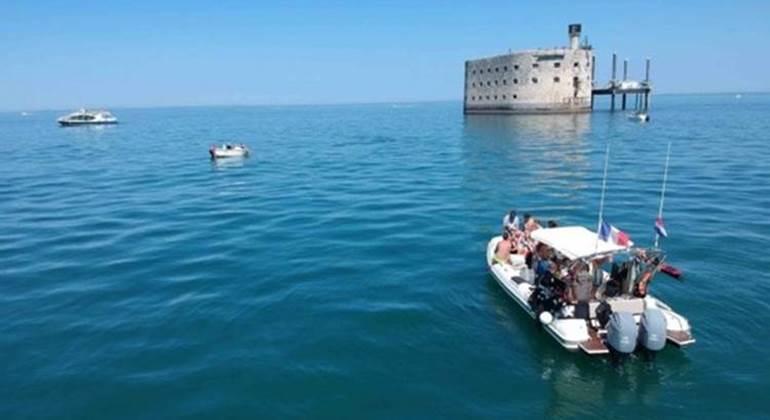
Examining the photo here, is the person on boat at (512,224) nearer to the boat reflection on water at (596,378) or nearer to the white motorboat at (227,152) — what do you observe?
the boat reflection on water at (596,378)

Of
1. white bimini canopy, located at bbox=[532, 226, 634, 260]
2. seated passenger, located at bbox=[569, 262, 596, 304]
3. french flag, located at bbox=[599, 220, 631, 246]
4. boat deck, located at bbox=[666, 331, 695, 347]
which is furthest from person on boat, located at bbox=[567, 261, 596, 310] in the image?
boat deck, located at bbox=[666, 331, 695, 347]

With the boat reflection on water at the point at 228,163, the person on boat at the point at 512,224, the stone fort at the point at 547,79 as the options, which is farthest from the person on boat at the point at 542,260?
the stone fort at the point at 547,79

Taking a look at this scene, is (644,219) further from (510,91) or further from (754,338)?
(510,91)

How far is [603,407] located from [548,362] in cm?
201

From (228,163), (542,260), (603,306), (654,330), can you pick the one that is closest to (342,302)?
(542,260)

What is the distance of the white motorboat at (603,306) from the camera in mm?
12898

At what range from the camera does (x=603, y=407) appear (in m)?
11.7

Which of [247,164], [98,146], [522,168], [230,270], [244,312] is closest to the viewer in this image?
[244,312]

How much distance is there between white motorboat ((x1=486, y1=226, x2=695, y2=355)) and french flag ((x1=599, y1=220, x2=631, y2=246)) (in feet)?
0.38

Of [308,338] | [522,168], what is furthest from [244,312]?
[522,168]

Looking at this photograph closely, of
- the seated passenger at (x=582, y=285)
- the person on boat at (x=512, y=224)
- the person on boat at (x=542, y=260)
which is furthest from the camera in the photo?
the person on boat at (x=512, y=224)

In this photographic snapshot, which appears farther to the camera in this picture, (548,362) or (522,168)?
(522,168)

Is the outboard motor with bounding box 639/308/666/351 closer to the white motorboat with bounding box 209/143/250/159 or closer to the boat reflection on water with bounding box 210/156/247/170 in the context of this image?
the boat reflection on water with bounding box 210/156/247/170

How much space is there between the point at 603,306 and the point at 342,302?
Answer: 785cm
